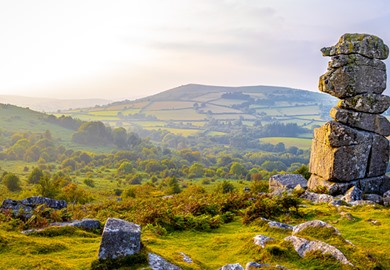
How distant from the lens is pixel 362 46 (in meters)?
25.8

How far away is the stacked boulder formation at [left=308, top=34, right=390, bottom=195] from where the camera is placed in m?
25.4

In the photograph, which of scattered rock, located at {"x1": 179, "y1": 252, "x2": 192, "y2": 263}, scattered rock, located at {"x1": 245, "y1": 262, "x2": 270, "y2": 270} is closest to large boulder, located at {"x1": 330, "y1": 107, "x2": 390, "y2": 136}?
scattered rock, located at {"x1": 245, "y1": 262, "x2": 270, "y2": 270}

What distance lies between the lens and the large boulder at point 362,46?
25.8 meters

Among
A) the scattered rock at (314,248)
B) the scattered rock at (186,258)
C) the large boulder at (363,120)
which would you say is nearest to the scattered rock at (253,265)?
the scattered rock at (314,248)

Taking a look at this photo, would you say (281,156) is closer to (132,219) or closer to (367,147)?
(367,147)

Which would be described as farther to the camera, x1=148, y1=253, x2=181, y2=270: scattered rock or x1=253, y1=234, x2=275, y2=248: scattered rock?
x1=253, y1=234, x2=275, y2=248: scattered rock

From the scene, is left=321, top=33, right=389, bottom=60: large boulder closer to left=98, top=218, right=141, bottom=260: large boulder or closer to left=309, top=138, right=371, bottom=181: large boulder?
left=309, top=138, right=371, bottom=181: large boulder

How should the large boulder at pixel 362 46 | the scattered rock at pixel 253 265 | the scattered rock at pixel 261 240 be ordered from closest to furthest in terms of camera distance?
the scattered rock at pixel 253 265
the scattered rock at pixel 261 240
the large boulder at pixel 362 46

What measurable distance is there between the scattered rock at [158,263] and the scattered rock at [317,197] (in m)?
14.9

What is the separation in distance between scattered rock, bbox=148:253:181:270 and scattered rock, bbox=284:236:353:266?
4083mm

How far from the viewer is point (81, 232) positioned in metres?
14.1

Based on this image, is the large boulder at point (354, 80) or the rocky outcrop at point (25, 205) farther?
the large boulder at point (354, 80)

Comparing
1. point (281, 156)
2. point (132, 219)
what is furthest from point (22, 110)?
point (132, 219)

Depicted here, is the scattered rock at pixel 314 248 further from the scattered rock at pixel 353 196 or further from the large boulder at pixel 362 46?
the large boulder at pixel 362 46
